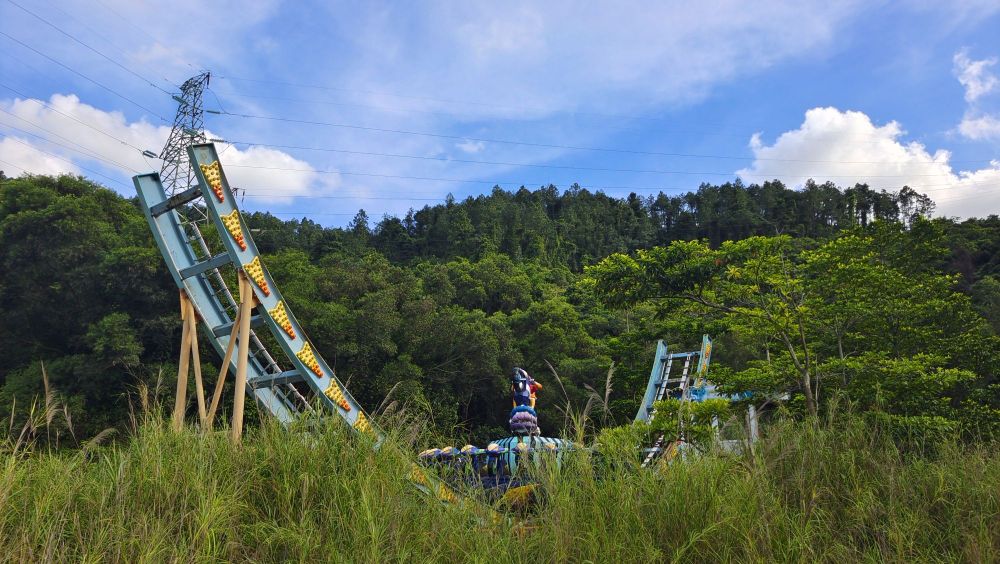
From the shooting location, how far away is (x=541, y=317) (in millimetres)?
22078

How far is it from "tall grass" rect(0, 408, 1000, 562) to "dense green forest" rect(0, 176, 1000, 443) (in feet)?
2.07

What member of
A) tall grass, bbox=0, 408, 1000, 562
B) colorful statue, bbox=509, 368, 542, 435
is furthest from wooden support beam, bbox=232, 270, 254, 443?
colorful statue, bbox=509, 368, 542, 435

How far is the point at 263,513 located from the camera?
2631 mm

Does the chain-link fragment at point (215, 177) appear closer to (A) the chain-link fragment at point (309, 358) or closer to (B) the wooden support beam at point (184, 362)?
(B) the wooden support beam at point (184, 362)

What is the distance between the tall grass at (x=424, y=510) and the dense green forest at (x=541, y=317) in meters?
0.63

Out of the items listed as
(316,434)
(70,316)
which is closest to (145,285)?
(70,316)

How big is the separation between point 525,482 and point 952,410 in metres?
6.36

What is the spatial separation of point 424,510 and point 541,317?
63.9 feet

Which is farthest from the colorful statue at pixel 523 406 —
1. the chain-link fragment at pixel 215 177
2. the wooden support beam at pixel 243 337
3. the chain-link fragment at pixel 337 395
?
the chain-link fragment at pixel 215 177

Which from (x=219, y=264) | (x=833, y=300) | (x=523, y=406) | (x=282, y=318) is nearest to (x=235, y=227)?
(x=219, y=264)

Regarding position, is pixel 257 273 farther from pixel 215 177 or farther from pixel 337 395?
pixel 337 395

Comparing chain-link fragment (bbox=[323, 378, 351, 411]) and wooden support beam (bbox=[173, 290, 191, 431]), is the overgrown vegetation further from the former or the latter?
chain-link fragment (bbox=[323, 378, 351, 411])

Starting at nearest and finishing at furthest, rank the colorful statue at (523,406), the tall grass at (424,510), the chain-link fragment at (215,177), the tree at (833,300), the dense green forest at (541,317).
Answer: the tall grass at (424,510), the chain-link fragment at (215,177), the colorful statue at (523,406), the tree at (833,300), the dense green forest at (541,317)

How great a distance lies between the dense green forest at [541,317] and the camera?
298 inches
